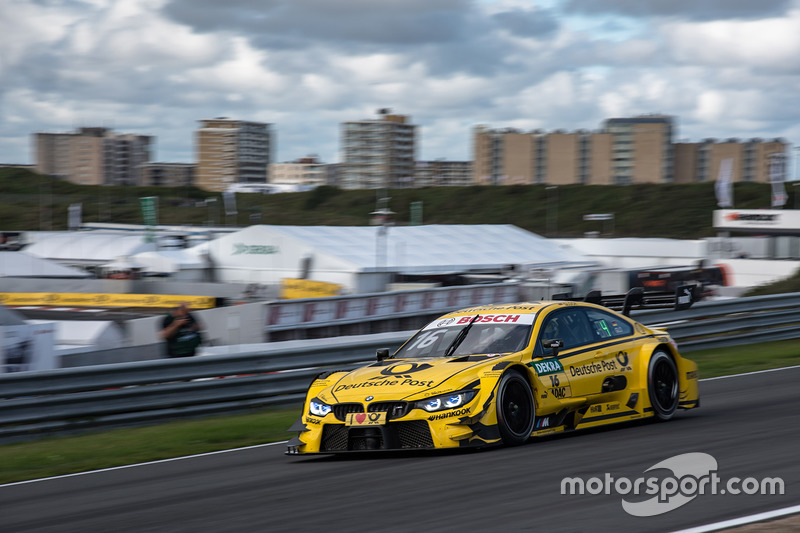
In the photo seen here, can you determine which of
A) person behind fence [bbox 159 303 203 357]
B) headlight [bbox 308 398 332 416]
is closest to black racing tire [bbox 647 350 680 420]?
headlight [bbox 308 398 332 416]

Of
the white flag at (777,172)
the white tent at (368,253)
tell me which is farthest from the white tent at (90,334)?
the white flag at (777,172)

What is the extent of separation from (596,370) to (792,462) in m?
2.28

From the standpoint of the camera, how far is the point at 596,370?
867 cm

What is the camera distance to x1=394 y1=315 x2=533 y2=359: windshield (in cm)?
840

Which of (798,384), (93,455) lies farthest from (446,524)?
(798,384)

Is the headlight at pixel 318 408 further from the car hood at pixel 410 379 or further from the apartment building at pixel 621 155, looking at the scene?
the apartment building at pixel 621 155

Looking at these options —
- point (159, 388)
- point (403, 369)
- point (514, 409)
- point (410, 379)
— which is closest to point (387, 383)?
point (410, 379)

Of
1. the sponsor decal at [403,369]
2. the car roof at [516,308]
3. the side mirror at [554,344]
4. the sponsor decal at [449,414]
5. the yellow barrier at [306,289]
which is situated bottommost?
the yellow barrier at [306,289]

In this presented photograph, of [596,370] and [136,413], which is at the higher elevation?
[596,370]

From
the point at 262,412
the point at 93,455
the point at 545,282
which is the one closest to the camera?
the point at 93,455

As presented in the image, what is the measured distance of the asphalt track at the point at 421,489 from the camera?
5371 mm

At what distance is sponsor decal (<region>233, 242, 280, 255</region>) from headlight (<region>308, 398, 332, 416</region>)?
3237cm

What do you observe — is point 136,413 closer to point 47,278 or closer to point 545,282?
point 545,282
